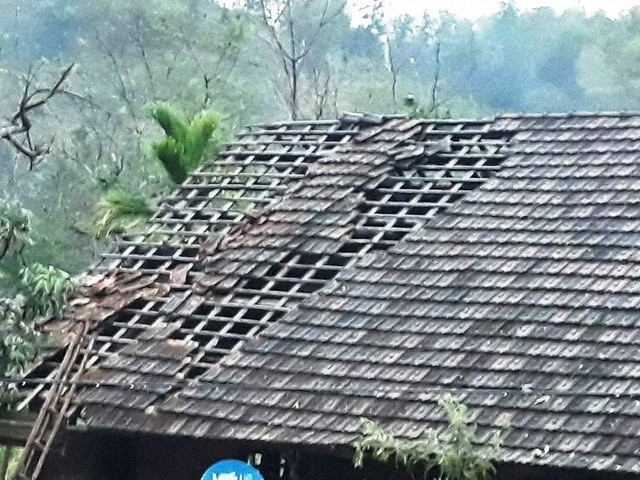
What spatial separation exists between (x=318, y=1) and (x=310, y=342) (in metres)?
20.1

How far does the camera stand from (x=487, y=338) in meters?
7.71

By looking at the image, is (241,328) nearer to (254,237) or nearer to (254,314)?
(254,314)

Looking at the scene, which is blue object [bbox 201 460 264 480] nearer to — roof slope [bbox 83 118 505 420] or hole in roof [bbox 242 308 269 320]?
roof slope [bbox 83 118 505 420]

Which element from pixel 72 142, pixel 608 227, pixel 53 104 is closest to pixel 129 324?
pixel 608 227

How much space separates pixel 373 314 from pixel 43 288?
8.32ft

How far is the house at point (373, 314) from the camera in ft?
23.8

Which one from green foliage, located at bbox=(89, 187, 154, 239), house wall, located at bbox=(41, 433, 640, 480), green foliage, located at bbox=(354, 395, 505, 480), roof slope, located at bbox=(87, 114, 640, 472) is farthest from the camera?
green foliage, located at bbox=(89, 187, 154, 239)

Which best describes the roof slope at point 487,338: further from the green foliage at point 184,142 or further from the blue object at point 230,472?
the green foliage at point 184,142

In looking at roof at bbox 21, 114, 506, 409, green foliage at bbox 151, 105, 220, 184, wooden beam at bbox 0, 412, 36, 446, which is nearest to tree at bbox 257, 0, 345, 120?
green foliage at bbox 151, 105, 220, 184

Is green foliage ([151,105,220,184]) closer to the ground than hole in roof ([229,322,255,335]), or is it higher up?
higher up

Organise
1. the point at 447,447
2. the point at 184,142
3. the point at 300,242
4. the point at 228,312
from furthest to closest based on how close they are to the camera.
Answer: the point at 184,142 < the point at 300,242 < the point at 228,312 < the point at 447,447

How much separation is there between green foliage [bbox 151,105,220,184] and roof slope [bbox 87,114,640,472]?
7.51 feet

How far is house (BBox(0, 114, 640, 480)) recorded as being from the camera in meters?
7.25

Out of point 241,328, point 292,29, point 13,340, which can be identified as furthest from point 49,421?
point 292,29
